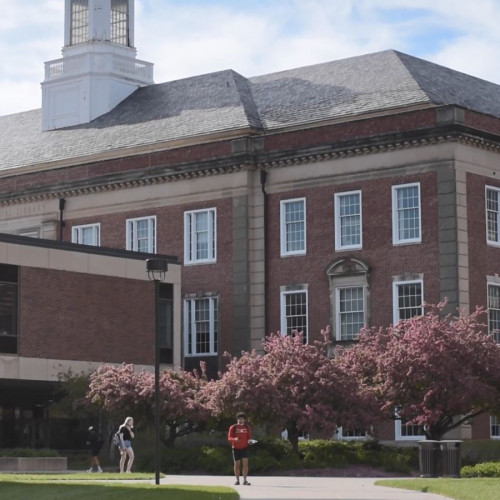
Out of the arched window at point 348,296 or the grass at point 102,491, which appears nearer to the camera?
the grass at point 102,491

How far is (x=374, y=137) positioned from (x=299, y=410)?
13770mm

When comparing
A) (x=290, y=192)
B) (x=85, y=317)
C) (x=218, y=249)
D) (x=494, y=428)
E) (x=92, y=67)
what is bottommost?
(x=494, y=428)

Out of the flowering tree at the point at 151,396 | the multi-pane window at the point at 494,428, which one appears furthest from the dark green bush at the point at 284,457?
the multi-pane window at the point at 494,428

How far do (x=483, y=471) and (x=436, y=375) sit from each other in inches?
196

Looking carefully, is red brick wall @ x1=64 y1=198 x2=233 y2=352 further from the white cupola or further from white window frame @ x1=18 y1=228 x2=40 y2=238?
the white cupola

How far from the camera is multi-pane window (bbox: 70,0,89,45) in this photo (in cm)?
7119

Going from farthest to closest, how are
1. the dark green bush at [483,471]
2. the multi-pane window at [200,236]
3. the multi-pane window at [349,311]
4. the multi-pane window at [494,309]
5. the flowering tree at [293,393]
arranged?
the multi-pane window at [200,236] < the multi-pane window at [349,311] < the multi-pane window at [494,309] < the flowering tree at [293,393] < the dark green bush at [483,471]

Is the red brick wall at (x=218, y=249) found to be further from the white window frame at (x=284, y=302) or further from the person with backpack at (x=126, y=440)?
the person with backpack at (x=126, y=440)

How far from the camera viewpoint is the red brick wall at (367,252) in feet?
173

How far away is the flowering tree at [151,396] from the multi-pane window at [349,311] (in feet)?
24.6

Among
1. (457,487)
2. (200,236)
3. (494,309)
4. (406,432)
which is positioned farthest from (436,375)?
(200,236)

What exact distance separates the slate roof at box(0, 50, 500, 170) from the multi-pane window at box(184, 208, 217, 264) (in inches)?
149

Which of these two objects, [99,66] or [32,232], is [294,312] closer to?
[32,232]

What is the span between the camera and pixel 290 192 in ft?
186
